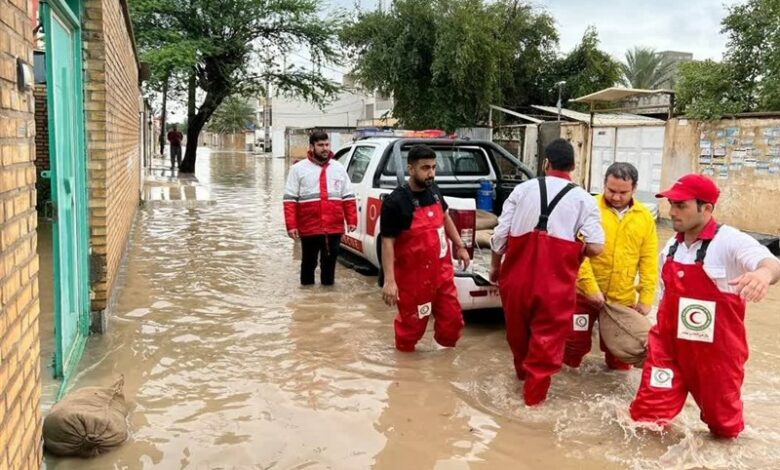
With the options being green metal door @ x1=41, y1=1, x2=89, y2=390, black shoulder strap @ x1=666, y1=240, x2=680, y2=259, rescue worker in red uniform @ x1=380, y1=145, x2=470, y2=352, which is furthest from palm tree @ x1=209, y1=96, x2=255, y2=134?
black shoulder strap @ x1=666, y1=240, x2=680, y2=259

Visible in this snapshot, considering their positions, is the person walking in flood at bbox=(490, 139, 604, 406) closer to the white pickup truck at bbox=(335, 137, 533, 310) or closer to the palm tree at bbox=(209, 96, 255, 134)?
the white pickup truck at bbox=(335, 137, 533, 310)

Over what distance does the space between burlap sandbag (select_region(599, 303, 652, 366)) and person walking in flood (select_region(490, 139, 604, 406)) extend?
0.46 m

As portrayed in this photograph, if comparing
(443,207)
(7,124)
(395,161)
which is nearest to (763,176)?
(395,161)

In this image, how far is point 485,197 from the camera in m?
7.68

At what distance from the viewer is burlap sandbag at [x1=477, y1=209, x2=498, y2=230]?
7043 millimetres

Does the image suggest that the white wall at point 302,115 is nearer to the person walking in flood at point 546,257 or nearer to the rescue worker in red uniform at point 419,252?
the rescue worker in red uniform at point 419,252

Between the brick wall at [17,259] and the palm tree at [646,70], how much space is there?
119 feet

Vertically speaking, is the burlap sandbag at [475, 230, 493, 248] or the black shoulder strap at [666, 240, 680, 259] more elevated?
the black shoulder strap at [666, 240, 680, 259]

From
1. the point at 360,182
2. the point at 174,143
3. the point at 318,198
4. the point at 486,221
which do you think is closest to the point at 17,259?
the point at 318,198

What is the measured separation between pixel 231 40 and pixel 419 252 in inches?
880

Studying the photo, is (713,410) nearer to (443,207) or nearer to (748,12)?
(443,207)

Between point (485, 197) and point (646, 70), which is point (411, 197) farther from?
point (646, 70)

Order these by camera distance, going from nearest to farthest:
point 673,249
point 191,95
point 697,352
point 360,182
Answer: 1. point 697,352
2. point 673,249
3. point 360,182
4. point 191,95

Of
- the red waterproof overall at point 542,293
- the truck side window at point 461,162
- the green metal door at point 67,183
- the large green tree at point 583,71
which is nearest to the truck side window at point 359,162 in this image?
the truck side window at point 461,162
